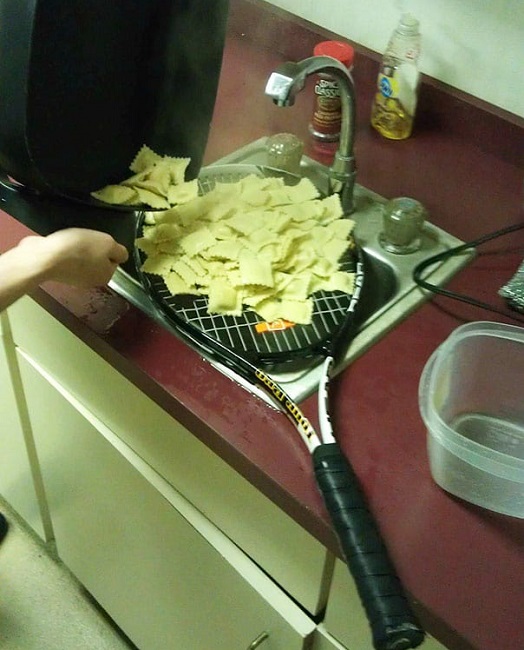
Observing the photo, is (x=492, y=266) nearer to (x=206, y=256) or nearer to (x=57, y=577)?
(x=206, y=256)

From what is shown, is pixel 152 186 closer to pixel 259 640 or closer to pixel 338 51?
pixel 338 51

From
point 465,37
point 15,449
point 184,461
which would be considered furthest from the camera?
point 15,449

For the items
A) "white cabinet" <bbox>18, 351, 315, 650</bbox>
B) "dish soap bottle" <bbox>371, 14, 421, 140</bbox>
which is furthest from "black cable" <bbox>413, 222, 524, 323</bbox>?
"white cabinet" <bbox>18, 351, 315, 650</bbox>

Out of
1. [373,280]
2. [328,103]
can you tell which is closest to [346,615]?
[373,280]

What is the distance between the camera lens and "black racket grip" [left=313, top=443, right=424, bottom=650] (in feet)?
1.71

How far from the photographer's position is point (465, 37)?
3.24 feet

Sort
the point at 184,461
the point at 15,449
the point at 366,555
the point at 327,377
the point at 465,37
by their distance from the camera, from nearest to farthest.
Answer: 1. the point at 366,555
2. the point at 327,377
3. the point at 184,461
4. the point at 465,37
5. the point at 15,449

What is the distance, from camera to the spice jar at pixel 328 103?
1.01m

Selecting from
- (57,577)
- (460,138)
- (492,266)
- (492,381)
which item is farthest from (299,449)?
(57,577)

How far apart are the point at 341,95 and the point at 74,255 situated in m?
0.38

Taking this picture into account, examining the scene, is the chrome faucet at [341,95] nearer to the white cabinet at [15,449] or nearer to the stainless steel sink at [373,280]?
the stainless steel sink at [373,280]

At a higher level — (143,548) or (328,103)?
(328,103)

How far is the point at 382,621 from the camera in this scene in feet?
1.72

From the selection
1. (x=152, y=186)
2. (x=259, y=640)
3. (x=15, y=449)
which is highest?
(x=152, y=186)
